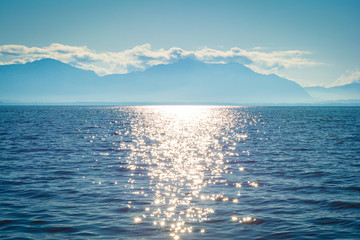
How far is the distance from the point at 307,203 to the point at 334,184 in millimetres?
4822

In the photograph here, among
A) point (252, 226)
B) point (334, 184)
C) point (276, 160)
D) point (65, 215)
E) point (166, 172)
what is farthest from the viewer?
point (276, 160)

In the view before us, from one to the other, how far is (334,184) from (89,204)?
14391 millimetres

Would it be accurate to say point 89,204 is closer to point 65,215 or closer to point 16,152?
point 65,215

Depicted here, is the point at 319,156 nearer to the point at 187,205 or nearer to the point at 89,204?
the point at 187,205

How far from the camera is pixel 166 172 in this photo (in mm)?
22766

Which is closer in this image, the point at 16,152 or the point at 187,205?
the point at 187,205

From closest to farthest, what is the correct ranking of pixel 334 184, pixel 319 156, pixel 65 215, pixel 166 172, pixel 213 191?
1. pixel 65 215
2. pixel 213 191
3. pixel 334 184
4. pixel 166 172
5. pixel 319 156

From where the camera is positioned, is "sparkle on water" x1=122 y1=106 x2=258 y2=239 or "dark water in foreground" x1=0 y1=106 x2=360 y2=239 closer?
A: "dark water in foreground" x1=0 y1=106 x2=360 y2=239

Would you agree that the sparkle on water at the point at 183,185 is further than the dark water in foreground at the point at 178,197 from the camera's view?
Yes

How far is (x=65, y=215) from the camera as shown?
1361 centimetres

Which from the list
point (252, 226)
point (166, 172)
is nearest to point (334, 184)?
point (252, 226)

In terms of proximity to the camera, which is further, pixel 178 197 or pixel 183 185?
pixel 183 185

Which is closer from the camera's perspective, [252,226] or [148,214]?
[252,226]

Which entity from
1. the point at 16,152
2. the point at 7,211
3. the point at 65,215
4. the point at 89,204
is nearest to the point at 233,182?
the point at 89,204
